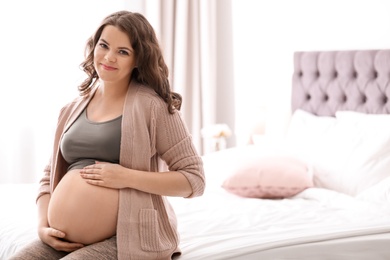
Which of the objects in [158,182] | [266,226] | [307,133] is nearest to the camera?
[158,182]

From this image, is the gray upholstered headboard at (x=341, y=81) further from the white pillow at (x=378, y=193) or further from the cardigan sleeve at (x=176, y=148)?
the cardigan sleeve at (x=176, y=148)

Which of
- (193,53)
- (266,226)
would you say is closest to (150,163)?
(266,226)

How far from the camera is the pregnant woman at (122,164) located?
196 centimetres

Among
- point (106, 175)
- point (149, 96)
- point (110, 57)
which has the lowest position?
point (106, 175)

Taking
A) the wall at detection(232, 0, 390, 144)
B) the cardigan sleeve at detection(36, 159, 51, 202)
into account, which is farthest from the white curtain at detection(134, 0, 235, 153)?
the cardigan sleeve at detection(36, 159, 51, 202)

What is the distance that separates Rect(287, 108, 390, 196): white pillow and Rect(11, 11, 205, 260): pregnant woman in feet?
4.39

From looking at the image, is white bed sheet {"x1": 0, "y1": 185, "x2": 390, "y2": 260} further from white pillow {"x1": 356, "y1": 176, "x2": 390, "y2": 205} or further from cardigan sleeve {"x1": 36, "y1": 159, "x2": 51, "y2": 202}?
cardigan sleeve {"x1": 36, "y1": 159, "x2": 51, "y2": 202}

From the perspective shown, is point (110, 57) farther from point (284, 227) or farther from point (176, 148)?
point (284, 227)

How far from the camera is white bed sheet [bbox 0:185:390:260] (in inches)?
87.4

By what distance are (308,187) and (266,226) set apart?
675mm

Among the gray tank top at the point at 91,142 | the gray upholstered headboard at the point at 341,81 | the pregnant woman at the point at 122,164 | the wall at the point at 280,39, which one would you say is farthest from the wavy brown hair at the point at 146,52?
the wall at the point at 280,39

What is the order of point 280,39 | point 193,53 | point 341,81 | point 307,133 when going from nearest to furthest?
point 307,133
point 341,81
point 280,39
point 193,53

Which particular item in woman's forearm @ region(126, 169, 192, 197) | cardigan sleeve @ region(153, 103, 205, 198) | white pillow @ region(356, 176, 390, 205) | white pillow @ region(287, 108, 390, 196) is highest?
cardigan sleeve @ region(153, 103, 205, 198)

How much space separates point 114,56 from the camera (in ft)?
6.72
